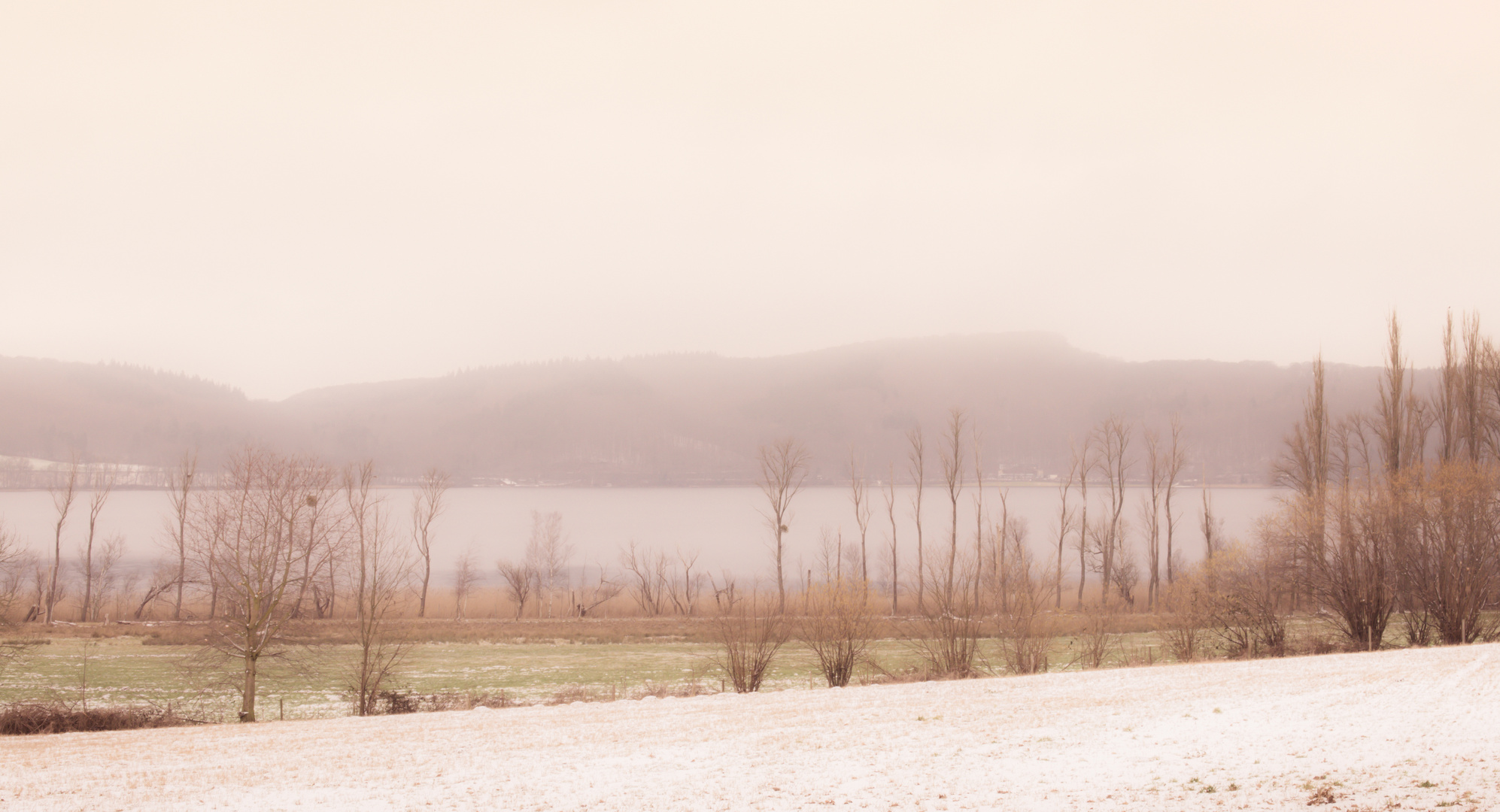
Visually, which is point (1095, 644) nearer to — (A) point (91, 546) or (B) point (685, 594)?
(B) point (685, 594)

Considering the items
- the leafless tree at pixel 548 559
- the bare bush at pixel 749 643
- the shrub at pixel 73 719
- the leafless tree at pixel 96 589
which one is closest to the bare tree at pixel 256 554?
the shrub at pixel 73 719

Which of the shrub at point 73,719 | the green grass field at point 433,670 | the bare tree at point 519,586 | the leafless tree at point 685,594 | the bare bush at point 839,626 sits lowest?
the leafless tree at point 685,594

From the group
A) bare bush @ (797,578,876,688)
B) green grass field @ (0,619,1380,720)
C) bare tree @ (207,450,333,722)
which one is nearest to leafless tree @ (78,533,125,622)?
green grass field @ (0,619,1380,720)

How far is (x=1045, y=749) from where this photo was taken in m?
14.8

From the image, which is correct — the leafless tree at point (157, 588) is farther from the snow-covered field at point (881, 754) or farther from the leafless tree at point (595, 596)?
the snow-covered field at point (881, 754)

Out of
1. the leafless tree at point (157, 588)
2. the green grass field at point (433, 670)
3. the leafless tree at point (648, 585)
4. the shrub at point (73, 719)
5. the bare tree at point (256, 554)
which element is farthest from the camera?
the leafless tree at point (648, 585)

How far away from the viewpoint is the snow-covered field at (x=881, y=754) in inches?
Answer: 467

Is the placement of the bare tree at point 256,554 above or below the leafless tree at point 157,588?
above

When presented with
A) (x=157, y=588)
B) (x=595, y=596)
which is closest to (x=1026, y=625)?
(x=595, y=596)

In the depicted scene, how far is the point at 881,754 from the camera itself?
15.2 m

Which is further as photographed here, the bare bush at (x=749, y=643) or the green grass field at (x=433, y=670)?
the bare bush at (x=749, y=643)

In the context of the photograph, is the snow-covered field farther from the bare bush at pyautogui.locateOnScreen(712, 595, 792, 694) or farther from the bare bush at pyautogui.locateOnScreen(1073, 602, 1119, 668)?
the bare bush at pyautogui.locateOnScreen(1073, 602, 1119, 668)

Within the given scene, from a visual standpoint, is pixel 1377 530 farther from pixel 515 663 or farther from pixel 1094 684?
pixel 515 663

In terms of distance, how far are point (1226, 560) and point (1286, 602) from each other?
12829 mm
